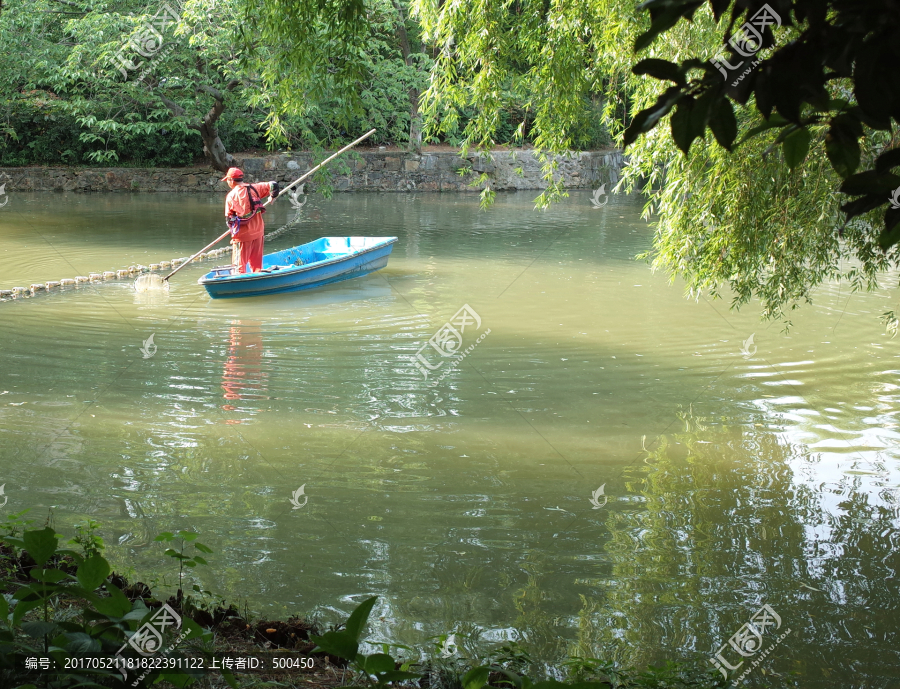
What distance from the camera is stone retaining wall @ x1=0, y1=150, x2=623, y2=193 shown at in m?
26.1

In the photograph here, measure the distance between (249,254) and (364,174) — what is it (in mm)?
16591

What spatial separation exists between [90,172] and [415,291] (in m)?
18.0

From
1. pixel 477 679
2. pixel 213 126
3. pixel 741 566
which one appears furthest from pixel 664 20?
pixel 213 126

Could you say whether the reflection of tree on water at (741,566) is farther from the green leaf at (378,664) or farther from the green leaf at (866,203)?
the green leaf at (866,203)

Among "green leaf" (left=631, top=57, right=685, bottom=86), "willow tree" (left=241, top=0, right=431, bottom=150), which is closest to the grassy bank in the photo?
"green leaf" (left=631, top=57, right=685, bottom=86)

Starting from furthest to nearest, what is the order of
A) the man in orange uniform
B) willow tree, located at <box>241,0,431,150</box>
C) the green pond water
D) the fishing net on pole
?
the fishing net on pole < the man in orange uniform < willow tree, located at <box>241,0,431,150</box> < the green pond water

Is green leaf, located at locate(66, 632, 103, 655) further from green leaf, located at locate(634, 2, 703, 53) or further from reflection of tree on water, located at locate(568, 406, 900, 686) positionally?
reflection of tree on water, located at locate(568, 406, 900, 686)

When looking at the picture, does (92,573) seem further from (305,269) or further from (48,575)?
(305,269)

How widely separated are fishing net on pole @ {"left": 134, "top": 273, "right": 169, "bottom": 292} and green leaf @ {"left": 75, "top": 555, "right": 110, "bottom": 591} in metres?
10.6

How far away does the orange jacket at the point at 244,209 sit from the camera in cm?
1209

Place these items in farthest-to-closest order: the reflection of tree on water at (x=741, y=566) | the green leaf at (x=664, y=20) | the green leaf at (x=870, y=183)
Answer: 1. the reflection of tree on water at (x=741, y=566)
2. the green leaf at (x=870, y=183)
3. the green leaf at (x=664, y=20)

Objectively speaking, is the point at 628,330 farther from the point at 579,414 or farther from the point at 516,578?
the point at 516,578

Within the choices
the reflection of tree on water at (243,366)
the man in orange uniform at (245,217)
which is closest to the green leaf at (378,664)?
the reflection of tree on water at (243,366)

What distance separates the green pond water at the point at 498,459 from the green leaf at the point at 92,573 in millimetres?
1628
